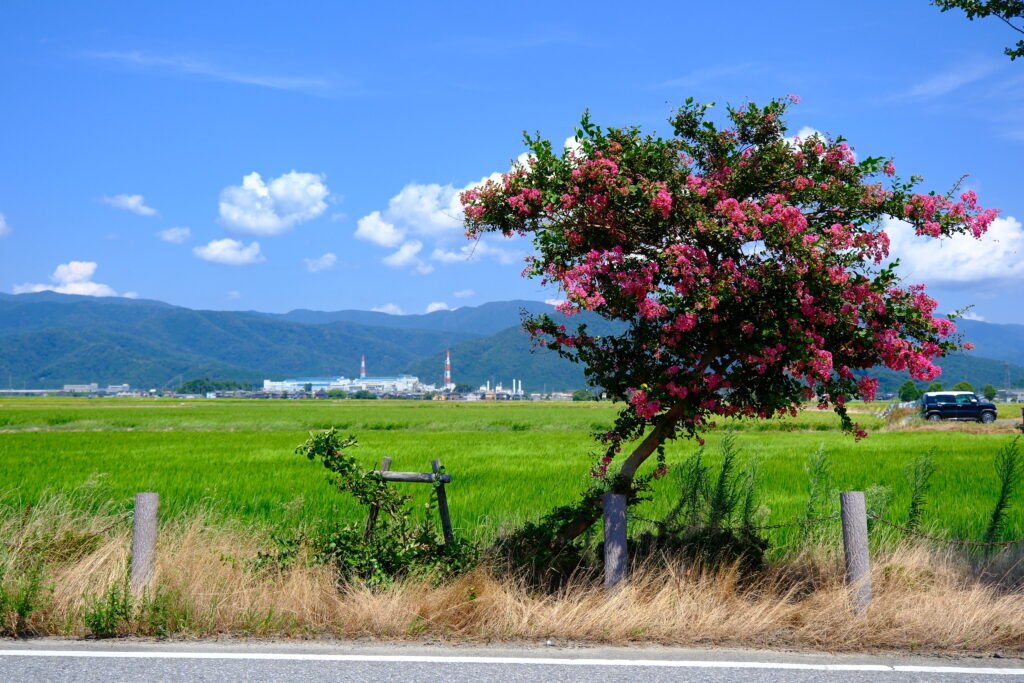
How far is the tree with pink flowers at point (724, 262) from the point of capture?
601 centimetres

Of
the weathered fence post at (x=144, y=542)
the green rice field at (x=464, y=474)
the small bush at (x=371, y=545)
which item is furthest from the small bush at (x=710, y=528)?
the weathered fence post at (x=144, y=542)

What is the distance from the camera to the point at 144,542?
6.38 meters

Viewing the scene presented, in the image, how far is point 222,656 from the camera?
5.40m

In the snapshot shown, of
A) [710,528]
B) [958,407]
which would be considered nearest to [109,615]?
[710,528]

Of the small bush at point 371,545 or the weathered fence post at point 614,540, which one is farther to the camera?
the small bush at point 371,545

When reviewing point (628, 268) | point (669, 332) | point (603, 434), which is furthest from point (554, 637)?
point (628, 268)

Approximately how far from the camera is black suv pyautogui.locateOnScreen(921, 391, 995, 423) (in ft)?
144

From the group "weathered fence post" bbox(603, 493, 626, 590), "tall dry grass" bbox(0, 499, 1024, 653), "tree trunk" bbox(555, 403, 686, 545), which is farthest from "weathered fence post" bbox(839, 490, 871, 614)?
"weathered fence post" bbox(603, 493, 626, 590)

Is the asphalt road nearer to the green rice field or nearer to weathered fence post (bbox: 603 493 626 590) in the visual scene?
weathered fence post (bbox: 603 493 626 590)

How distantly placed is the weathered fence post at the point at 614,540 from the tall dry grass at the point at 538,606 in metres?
0.16

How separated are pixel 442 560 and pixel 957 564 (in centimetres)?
501

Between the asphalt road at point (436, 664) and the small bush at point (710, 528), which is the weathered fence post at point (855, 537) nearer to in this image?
the asphalt road at point (436, 664)

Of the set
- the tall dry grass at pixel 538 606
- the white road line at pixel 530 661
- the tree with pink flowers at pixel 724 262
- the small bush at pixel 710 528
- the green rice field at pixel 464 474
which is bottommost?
the green rice field at pixel 464 474

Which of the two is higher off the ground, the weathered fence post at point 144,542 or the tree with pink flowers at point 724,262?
the tree with pink flowers at point 724,262
